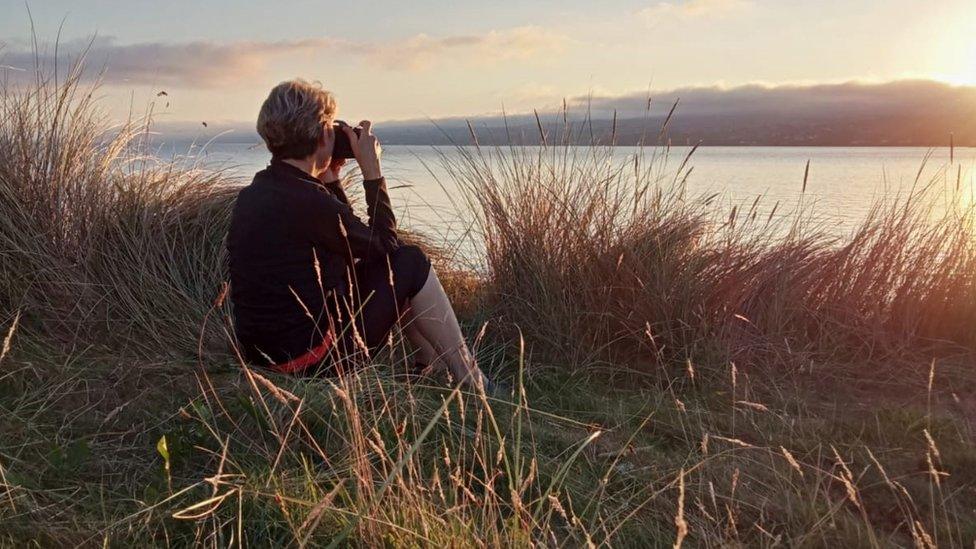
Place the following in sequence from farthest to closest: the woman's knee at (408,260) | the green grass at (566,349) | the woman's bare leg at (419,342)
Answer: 1. the woman's bare leg at (419,342)
2. the woman's knee at (408,260)
3. the green grass at (566,349)

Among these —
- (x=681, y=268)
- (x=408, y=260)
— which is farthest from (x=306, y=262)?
(x=681, y=268)

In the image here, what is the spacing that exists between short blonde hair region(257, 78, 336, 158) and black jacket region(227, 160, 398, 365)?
0.23 feet

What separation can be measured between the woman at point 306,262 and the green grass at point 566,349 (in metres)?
0.14

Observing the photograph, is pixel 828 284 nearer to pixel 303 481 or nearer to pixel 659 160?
pixel 659 160

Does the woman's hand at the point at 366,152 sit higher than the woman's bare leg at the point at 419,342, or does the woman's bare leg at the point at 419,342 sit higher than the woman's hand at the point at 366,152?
the woman's hand at the point at 366,152

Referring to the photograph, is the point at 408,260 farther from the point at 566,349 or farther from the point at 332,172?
the point at 566,349

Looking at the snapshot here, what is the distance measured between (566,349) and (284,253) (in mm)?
1209

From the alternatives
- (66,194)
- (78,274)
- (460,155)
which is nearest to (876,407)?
(460,155)

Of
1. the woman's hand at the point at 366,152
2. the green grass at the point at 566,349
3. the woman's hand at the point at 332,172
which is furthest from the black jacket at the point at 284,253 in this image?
the woman's hand at the point at 332,172

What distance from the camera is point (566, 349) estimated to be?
10.5 feet

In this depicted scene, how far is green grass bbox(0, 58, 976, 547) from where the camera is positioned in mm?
2109

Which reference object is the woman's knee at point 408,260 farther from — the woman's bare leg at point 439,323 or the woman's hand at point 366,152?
the woman's hand at point 366,152

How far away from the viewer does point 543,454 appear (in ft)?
7.45

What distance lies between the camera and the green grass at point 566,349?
211 cm
